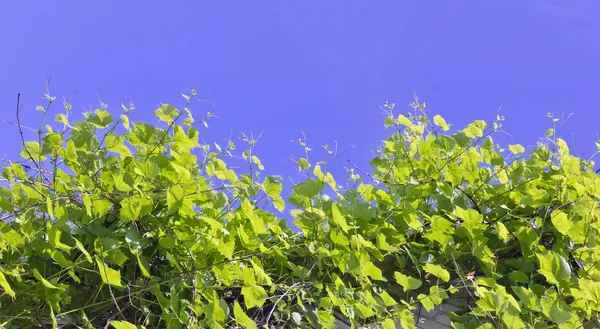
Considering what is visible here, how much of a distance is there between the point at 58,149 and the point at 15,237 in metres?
0.24

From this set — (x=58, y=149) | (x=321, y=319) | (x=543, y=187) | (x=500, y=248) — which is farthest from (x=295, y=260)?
(x=543, y=187)

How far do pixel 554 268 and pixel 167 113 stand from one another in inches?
42.1

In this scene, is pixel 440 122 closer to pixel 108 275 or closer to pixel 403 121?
pixel 403 121

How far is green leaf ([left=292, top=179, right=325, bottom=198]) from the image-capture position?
1545mm

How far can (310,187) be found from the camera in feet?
5.07

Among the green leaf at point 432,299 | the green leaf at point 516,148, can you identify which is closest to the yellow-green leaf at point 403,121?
the green leaf at point 516,148

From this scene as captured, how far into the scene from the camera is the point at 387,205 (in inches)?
67.2

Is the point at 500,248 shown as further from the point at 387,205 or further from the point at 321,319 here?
the point at 321,319

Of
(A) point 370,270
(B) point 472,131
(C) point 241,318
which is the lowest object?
(C) point 241,318

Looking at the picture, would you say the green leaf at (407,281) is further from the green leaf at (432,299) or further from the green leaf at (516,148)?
the green leaf at (516,148)

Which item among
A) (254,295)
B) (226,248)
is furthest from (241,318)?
(226,248)

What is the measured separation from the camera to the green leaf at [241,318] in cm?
133

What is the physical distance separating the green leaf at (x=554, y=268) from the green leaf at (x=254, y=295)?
0.70m

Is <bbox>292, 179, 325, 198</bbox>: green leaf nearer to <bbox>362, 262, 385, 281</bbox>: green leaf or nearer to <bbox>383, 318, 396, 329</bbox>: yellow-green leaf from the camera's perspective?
<bbox>362, 262, 385, 281</bbox>: green leaf
